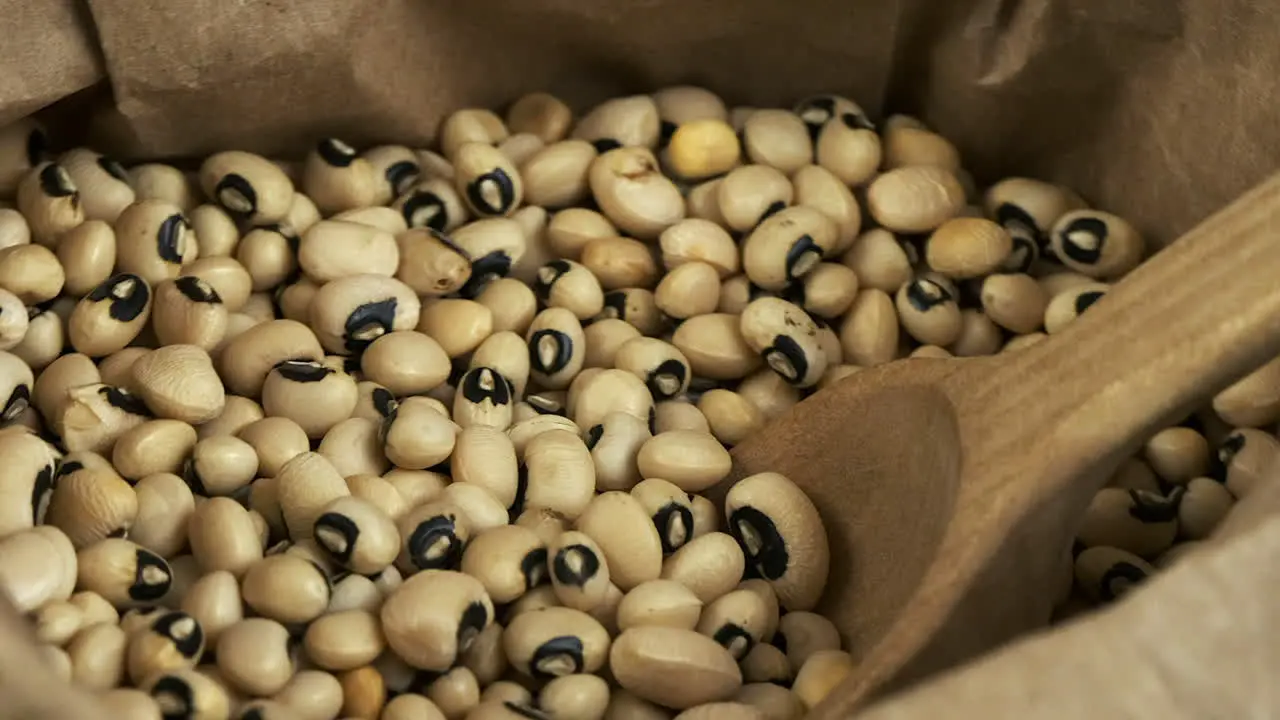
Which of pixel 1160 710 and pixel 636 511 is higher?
pixel 1160 710

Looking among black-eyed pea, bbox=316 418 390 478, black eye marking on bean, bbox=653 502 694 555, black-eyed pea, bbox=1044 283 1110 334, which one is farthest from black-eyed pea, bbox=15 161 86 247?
black-eyed pea, bbox=1044 283 1110 334

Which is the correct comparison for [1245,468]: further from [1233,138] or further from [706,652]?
[706,652]

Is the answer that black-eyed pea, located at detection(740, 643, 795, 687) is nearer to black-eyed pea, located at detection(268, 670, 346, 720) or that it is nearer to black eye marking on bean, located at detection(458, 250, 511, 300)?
black-eyed pea, located at detection(268, 670, 346, 720)

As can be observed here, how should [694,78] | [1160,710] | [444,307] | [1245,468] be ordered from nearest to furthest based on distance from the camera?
[1160,710], [1245,468], [444,307], [694,78]

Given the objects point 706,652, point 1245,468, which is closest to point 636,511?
point 706,652

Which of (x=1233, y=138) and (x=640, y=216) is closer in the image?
(x=1233, y=138)

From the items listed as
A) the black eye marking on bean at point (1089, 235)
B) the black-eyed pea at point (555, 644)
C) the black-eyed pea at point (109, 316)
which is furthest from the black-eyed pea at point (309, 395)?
the black eye marking on bean at point (1089, 235)
